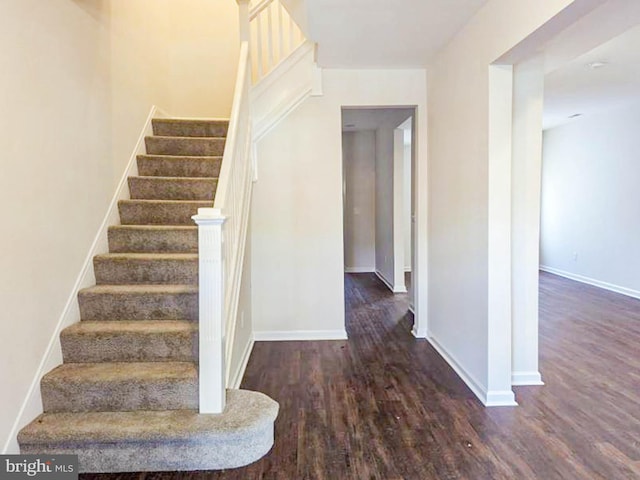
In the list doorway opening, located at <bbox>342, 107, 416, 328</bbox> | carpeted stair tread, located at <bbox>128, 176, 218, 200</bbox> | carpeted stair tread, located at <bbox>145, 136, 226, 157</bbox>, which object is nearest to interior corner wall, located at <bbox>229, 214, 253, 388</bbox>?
carpeted stair tread, located at <bbox>128, 176, 218, 200</bbox>

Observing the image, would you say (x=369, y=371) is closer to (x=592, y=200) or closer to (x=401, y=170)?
(x=401, y=170)

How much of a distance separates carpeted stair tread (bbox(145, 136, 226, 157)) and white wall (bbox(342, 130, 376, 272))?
14.5 feet

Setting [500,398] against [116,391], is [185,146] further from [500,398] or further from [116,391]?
[500,398]

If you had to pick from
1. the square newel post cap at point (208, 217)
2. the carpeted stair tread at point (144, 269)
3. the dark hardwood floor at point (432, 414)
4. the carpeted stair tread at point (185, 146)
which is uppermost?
the carpeted stair tread at point (185, 146)

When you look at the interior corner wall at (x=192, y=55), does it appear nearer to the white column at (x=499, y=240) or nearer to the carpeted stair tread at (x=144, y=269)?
the carpeted stair tread at (x=144, y=269)

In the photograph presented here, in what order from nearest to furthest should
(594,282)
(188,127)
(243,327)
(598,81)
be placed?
(243,327)
(188,127)
(598,81)
(594,282)

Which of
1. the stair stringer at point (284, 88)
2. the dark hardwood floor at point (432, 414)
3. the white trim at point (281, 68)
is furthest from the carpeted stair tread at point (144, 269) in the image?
the white trim at point (281, 68)

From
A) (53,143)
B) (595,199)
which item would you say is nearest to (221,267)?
(53,143)

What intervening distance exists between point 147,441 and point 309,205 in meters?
2.53

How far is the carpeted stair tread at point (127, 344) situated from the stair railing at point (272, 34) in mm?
2539

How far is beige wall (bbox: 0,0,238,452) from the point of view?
1997mm

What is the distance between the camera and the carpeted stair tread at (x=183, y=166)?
3611 millimetres

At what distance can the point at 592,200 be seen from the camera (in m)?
6.33

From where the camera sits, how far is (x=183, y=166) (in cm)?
366
